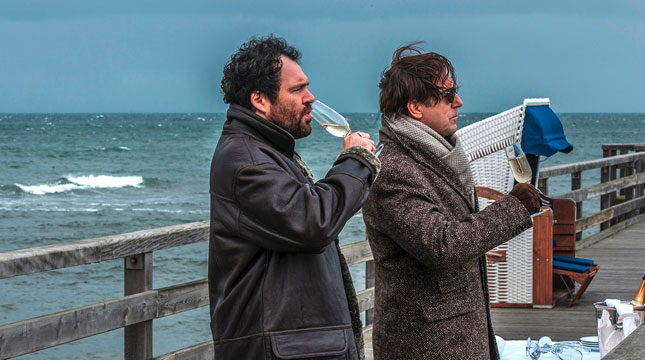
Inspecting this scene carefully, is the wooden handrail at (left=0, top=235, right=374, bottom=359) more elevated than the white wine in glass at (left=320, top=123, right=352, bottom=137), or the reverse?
the white wine in glass at (left=320, top=123, right=352, bottom=137)

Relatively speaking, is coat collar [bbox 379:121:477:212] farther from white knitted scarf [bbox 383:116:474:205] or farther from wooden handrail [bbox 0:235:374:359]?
wooden handrail [bbox 0:235:374:359]

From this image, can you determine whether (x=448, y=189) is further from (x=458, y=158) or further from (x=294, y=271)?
(x=294, y=271)

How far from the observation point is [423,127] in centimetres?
250

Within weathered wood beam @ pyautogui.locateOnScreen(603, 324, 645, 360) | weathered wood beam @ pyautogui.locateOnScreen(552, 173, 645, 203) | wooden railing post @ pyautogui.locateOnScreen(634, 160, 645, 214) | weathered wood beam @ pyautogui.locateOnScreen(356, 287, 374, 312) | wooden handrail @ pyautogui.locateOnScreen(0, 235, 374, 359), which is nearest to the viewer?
weathered wood beam @ pyautogui.locateOnScreen(603, 324, 645, 360)

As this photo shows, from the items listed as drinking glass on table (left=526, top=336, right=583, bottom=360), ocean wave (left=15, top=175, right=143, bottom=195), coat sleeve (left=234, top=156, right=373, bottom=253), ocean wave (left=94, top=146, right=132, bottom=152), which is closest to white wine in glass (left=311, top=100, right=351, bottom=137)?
coat sleeve (left=234, top=156, right=373, bottom=253)

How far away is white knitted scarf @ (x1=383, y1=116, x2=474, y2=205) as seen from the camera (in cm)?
247

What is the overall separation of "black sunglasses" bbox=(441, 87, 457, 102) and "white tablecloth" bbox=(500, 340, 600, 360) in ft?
6.11

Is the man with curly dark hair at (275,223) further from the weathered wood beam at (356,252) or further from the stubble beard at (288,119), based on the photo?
the weathered wood beam at (356,252)

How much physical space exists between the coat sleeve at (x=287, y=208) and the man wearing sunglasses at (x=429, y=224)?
17.4 inches

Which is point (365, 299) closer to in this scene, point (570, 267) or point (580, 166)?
point (570, 267)

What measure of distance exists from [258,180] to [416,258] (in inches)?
25.6

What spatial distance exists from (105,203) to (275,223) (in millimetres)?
27460

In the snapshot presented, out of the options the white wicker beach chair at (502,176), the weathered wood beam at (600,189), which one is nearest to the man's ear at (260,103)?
the white wicker beach chair at (502,176)

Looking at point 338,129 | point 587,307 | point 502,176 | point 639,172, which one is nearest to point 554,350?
point 502,176
